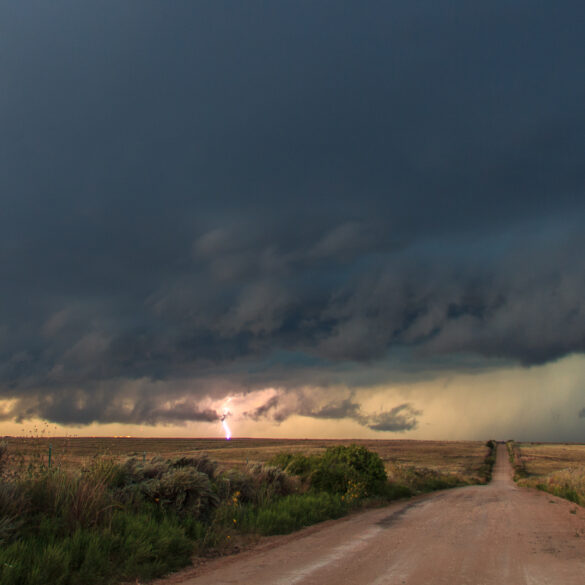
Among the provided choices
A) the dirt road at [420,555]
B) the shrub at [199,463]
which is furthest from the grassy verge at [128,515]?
the dirt road at [420,555]

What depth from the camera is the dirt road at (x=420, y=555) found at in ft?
30.6

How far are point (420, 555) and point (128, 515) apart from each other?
263 inches

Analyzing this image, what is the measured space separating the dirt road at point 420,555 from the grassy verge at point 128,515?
3.24 feet

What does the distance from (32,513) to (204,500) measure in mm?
4923

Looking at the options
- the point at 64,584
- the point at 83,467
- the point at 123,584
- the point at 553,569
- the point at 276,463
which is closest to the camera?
the point at 64,584

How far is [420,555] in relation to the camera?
11539 millimetres

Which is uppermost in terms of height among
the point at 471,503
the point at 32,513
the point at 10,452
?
the point at 10,452

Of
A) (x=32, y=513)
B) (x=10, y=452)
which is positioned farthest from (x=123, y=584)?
(x=10, y=452)

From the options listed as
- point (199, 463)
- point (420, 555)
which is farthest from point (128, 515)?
point (420, 555)

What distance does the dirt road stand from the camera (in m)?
9.32

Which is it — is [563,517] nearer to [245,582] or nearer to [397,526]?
[397,526]

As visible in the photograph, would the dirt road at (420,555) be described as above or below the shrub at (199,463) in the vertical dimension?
below

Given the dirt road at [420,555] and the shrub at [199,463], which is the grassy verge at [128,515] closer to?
the shrub at [199,463]

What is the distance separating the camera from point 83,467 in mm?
13336
